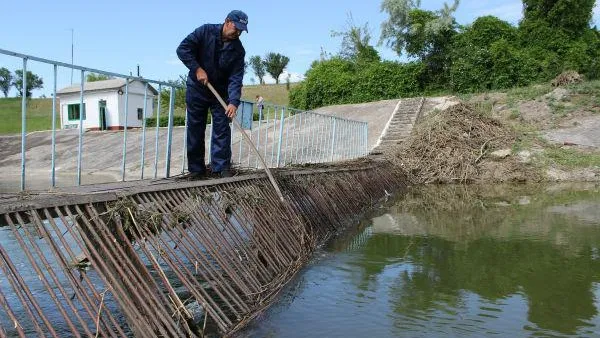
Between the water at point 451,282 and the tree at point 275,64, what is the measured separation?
215ft

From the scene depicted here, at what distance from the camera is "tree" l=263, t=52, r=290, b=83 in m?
71.8

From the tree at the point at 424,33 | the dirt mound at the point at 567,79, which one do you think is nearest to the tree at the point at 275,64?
the tree at the point at 424,33

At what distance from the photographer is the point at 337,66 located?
30.0 meters

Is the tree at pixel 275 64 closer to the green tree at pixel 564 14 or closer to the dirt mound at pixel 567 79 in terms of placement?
the green tree at pixel 564 14

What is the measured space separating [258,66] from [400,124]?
186ft

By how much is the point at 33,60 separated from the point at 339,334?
2684 millimetres

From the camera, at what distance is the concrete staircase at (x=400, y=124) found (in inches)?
659

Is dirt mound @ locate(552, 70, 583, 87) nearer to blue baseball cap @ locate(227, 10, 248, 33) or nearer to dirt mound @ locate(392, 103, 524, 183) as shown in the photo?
dirt mound @ locate(392, 103, 524, 183)

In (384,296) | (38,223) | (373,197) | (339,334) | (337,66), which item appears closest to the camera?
(38,223)

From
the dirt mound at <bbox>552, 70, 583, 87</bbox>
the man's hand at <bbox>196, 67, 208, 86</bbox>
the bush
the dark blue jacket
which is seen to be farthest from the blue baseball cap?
the bush

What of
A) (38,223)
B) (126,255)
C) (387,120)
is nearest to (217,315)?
(126,255)

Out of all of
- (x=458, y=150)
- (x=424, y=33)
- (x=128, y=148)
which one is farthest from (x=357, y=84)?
(x=458, y=150)

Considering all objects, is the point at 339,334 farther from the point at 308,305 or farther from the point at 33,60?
Answer: the point at 33,60

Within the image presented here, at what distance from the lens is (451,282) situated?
14.5ft
